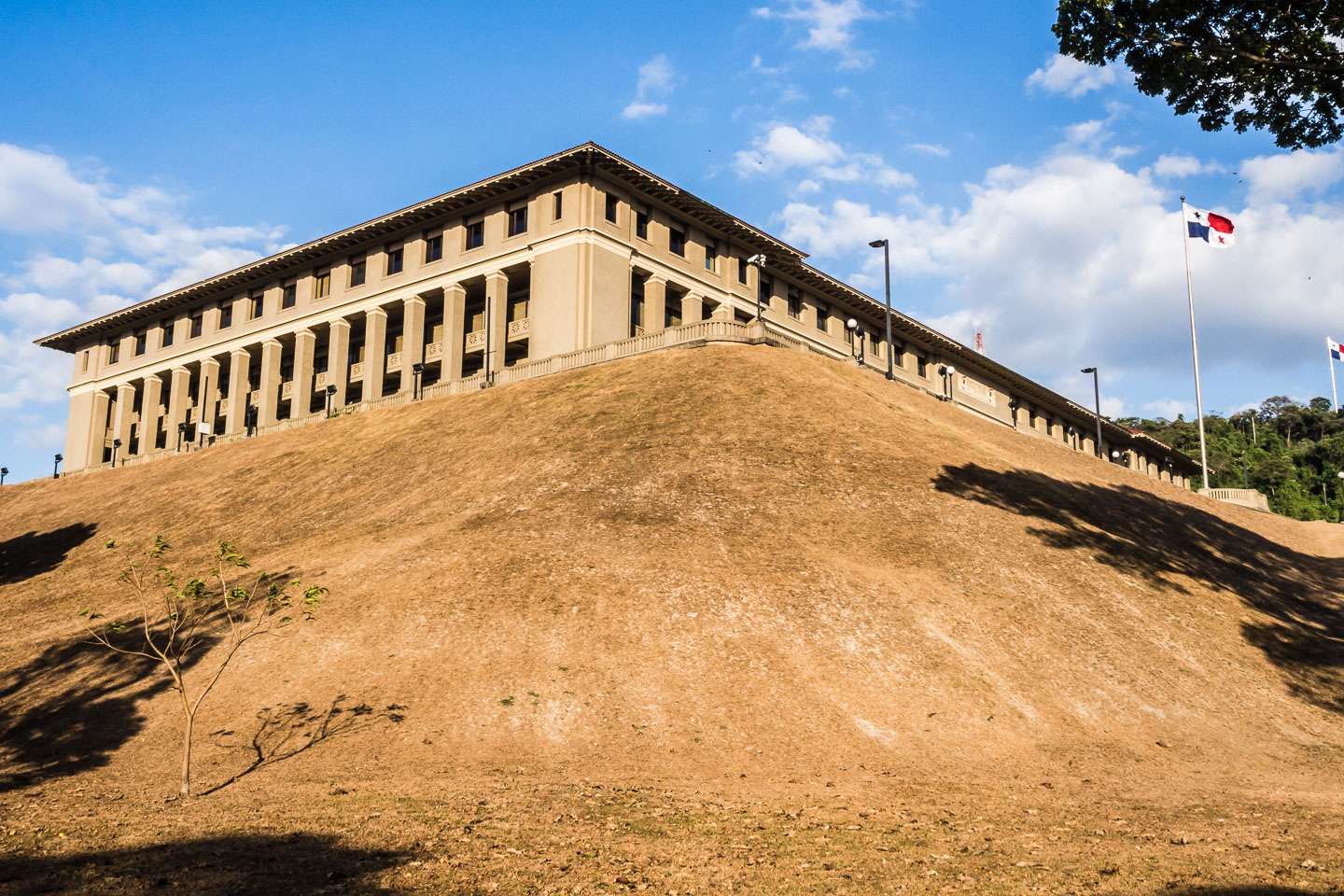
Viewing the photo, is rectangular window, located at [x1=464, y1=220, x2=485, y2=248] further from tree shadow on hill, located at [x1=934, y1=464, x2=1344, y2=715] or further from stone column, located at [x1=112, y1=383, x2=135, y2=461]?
stone column, located at [x1=112, y1=383, x2=135, y2=461]

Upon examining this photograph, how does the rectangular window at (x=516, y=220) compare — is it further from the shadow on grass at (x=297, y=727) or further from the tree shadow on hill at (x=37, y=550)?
the shadow on grass at (x=297, y=727)

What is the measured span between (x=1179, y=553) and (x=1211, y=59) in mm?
16025

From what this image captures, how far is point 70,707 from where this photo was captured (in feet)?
61.7

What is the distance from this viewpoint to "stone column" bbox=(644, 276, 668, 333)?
56.2 metres

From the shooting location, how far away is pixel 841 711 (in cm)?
1764

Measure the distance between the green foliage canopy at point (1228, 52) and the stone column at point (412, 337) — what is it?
149 feet

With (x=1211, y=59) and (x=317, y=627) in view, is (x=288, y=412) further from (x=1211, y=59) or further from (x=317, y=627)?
(x=1211, y=59)

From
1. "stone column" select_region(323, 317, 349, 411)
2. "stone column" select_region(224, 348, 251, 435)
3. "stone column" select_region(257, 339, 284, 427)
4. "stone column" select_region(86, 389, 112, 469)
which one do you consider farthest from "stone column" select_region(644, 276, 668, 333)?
"stone column" select_region(86, 389, 112, 469)

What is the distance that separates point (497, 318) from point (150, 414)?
35.6 m

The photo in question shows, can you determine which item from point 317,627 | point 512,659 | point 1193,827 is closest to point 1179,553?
point 1193,827

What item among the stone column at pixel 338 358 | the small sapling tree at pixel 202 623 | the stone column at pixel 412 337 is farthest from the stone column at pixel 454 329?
the small sapling tree at pixel 202 623

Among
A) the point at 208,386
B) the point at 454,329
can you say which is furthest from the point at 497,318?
the point at 208,386

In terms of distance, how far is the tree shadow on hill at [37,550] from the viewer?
3300cm

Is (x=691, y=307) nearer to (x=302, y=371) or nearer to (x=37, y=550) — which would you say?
Result: (x=302, y=371)
